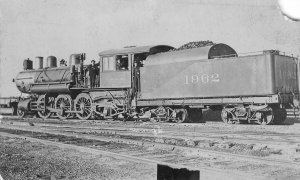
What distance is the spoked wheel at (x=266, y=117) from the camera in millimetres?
9688

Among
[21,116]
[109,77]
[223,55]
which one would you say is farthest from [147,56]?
[21,116]

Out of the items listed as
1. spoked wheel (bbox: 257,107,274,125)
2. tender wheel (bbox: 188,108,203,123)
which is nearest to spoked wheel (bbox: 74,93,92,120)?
tender wheel (bbox: 188,108,203,123)

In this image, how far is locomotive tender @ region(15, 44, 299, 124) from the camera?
31.7 feet

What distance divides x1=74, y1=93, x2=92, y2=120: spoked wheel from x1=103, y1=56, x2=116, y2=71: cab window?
162 centimetres

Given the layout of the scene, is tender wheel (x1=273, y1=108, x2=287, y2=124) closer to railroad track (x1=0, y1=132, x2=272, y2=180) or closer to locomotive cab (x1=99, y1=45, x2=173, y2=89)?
locomotive cab (x1=99, y1=45, x2=173, y2=89)

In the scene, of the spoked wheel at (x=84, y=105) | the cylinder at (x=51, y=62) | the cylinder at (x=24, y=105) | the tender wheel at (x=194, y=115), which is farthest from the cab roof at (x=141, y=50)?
A: the cylinder at (x=24, y=105)

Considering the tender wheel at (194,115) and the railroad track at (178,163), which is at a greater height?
the tender wheel at (194,115)

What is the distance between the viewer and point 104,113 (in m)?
12.9

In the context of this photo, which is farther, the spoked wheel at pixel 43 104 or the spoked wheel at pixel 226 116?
the spoked wheel at pixel 43 104

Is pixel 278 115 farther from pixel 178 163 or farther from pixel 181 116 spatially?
pixel 178 163

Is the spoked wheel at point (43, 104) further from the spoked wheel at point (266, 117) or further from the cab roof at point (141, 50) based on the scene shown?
the spoked wheel at point (266, 117)

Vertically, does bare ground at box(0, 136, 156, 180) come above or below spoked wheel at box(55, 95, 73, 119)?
below

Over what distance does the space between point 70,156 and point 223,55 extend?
6.56 metres

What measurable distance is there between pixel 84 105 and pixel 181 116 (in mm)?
4470
